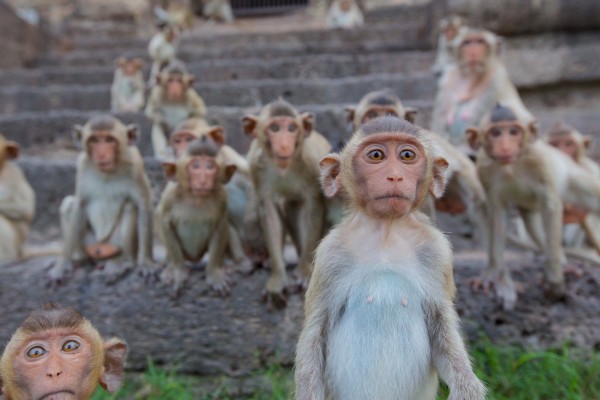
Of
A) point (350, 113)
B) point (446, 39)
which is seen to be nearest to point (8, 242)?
point (350, 113)

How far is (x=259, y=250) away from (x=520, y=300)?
6.39 feet

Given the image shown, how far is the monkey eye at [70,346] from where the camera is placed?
252 cm

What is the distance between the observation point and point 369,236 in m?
2.56

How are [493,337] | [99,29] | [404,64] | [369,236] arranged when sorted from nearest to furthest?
[369,236], [493,337], [404,64], [99,29]

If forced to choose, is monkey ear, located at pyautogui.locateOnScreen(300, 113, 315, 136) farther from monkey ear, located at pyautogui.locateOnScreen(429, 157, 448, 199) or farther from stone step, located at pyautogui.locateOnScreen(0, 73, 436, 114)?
stone step, located at pyautogui.locateOnScreen(0, 73, 436, 114)

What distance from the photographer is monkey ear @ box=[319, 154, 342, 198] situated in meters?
2.68

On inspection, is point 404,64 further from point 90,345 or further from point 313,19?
point 313,19

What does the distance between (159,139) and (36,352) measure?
5256mm

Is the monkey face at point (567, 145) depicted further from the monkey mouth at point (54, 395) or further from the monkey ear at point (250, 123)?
the monkey mouth at point (54, 395)

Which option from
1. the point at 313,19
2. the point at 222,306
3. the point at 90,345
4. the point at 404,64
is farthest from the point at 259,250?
the point at 313,19

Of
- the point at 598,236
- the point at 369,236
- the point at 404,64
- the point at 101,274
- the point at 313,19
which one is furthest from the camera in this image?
the point at 313,19

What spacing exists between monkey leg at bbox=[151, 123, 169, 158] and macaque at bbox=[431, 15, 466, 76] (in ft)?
12.4

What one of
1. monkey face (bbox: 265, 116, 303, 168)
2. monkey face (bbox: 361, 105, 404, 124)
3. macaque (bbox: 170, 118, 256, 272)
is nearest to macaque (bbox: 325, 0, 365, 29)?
macaque (bbox: 170, 118, 256, 272)

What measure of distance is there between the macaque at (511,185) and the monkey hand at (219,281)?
68.9 inches
